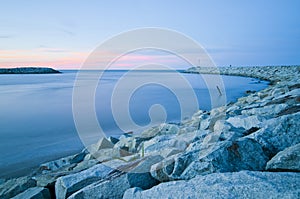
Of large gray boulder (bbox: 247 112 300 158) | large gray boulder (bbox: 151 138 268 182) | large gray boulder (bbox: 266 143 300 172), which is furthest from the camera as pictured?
large gray boulder (bbox: 247 112 300 158)

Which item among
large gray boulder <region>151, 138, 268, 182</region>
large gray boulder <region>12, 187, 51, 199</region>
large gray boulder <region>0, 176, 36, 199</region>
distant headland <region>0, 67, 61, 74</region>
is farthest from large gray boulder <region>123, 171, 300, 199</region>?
distant headland <region>0, 67, 61, 74</region>

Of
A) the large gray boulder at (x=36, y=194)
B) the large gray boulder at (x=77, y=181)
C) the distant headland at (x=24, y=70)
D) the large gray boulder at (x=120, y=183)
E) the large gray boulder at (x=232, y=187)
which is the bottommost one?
the large gray boulder at (x=36, y=194)

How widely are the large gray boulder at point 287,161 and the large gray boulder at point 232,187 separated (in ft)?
0.31

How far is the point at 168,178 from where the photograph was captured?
203 centimetres

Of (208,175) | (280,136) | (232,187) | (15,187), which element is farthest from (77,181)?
(280,136)

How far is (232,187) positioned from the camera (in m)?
1.56

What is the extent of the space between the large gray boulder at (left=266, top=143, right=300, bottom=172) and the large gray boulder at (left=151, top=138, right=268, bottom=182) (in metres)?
0.11

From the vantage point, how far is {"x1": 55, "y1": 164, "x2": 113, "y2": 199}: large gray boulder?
220 centimetres

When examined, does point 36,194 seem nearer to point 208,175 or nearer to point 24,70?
point 208,175

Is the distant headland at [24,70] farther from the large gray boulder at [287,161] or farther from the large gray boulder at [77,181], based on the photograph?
the large gray boulder at [287,161]

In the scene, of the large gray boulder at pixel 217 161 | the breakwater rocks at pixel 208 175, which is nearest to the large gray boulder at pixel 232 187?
the breakwater rocks at pixel 208 175

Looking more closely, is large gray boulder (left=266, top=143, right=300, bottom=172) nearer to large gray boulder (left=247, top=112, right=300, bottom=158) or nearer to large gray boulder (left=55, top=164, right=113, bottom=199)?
large gray boulder (left=247, top=112, right=300, bottom=158)

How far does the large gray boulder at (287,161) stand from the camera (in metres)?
1.76

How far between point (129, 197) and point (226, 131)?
59.7 inches
